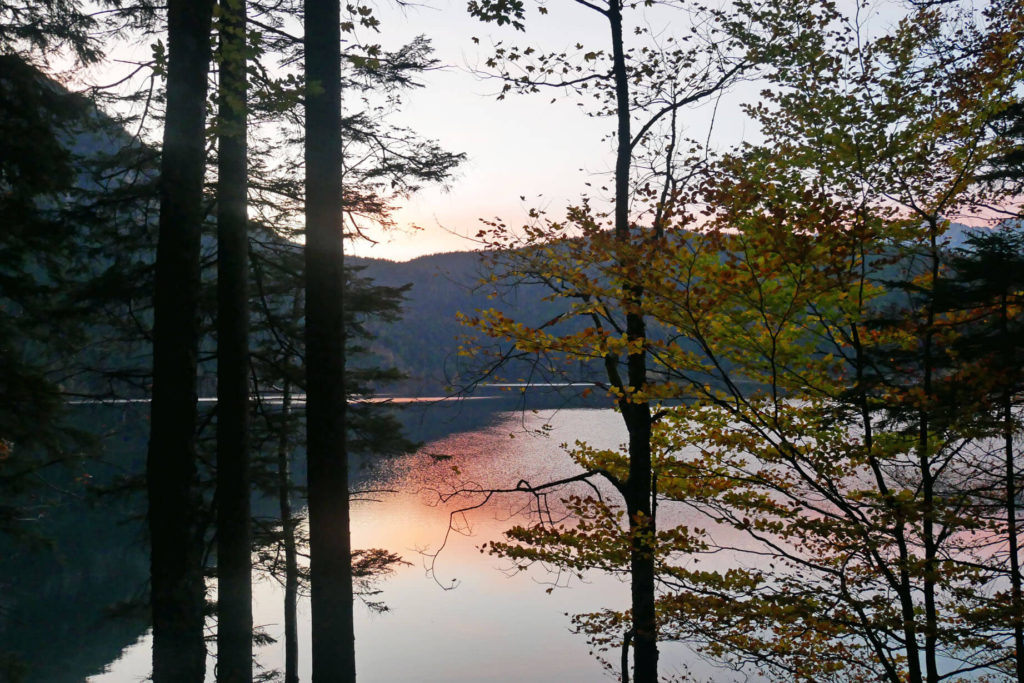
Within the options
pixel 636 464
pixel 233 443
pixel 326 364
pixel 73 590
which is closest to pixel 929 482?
pixel 636 464

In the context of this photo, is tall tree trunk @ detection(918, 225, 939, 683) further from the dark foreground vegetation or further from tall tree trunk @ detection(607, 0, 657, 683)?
tall tree trunk @ detection(607, 0, 657, 683)

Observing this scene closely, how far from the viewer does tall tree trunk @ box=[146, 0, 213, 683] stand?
A: 16.2ft

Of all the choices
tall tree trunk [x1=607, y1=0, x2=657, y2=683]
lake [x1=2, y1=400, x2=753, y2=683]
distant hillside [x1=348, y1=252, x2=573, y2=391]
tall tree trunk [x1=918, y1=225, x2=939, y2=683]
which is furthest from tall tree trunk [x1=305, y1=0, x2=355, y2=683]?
distant hillside [x1=348, y1=252, x2=573, y2=391]

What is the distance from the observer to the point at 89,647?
2200 cm

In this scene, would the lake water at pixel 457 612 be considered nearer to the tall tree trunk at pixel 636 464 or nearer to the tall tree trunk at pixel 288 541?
the tall tree trunk at pixel 288 541

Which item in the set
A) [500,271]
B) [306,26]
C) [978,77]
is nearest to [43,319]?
[500,271]

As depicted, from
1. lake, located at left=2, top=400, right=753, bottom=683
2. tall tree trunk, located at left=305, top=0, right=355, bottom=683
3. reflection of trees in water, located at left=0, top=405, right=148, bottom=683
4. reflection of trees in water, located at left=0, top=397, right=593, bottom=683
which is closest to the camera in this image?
tall tree trunk, located at left=305, top=0, right=355, bottom=683

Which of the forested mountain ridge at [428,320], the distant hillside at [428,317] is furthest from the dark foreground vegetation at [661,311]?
the distant hillside at [428,317]

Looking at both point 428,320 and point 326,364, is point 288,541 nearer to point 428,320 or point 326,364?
point 326,364

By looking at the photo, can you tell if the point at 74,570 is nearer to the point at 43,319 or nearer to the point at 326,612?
the point at 43,319

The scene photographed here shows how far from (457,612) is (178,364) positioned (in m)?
21.0

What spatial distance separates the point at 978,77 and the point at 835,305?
82.7 inches

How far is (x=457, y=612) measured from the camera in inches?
953

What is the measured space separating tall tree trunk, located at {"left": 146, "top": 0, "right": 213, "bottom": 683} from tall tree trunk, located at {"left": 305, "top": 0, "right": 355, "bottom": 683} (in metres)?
0.80
